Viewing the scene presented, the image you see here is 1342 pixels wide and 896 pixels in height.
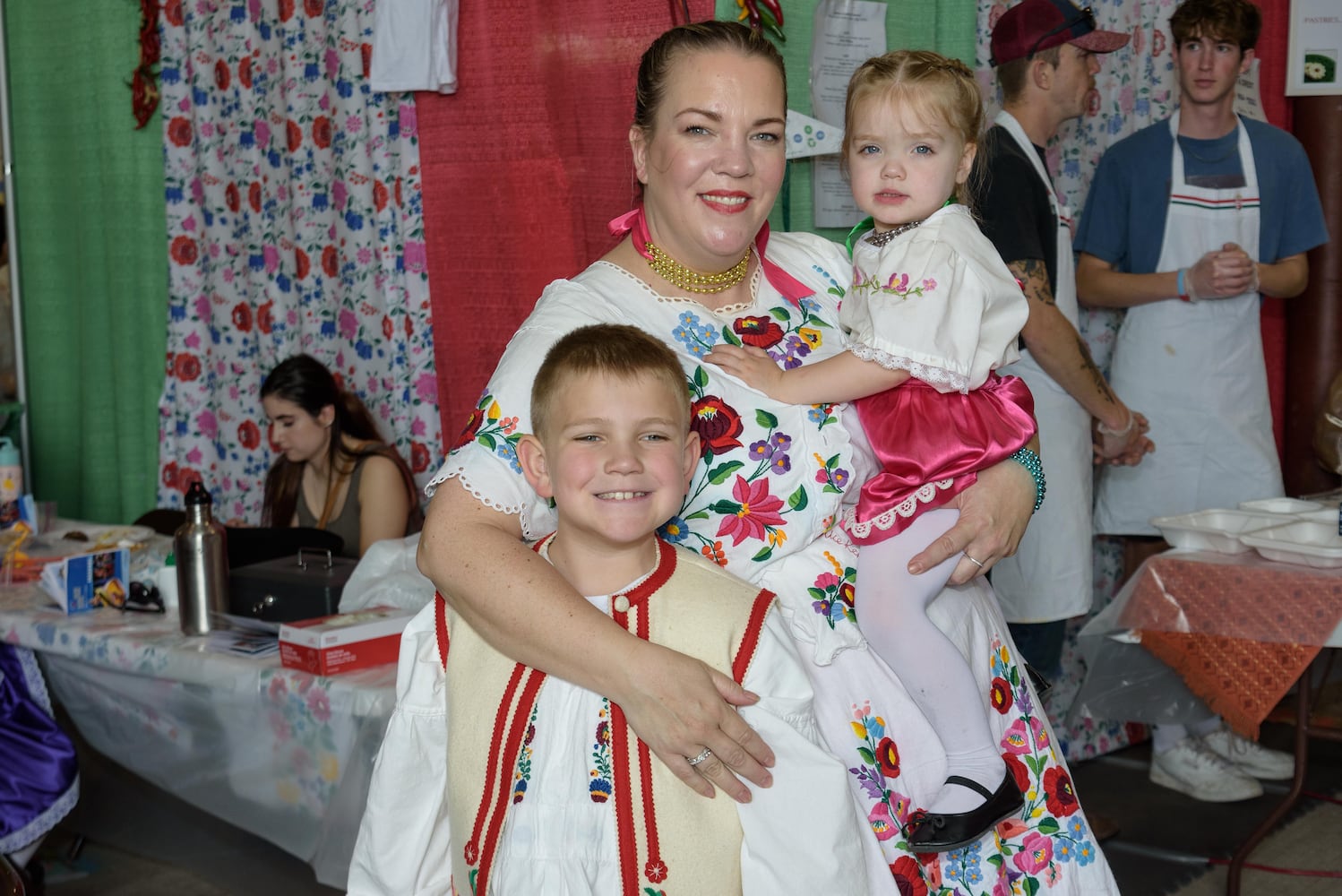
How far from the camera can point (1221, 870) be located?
120 inches

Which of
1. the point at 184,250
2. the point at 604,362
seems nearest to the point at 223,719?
the point at 604,362

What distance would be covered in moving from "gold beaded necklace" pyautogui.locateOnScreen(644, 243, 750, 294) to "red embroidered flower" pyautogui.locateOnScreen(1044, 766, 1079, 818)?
0.80 m

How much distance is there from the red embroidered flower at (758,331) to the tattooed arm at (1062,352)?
1321 mm

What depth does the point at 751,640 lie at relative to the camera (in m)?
1.44

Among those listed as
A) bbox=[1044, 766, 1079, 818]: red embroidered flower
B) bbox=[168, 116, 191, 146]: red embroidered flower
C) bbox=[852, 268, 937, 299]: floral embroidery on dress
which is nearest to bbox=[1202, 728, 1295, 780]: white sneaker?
bbox=[1044, 766, 1079, 818]: red embroidered flower

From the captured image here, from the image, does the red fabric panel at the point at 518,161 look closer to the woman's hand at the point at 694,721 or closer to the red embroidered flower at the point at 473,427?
the red embroidered flower at the point at 473,427

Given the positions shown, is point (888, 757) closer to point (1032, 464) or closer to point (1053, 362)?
point (1032, 464)

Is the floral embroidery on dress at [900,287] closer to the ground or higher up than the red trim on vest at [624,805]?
higher up

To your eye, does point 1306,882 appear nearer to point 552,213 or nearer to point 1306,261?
point 1306,261

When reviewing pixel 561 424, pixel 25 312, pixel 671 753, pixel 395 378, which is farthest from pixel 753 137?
pixel 25 312

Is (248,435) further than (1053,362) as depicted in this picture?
Yes

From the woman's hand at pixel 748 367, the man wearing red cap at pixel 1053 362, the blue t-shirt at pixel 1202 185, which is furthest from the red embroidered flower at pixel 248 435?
the woman's hand at pixel 748 367

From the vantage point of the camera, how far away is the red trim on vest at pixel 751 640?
1.43 m

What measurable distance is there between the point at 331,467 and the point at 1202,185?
265 cm
